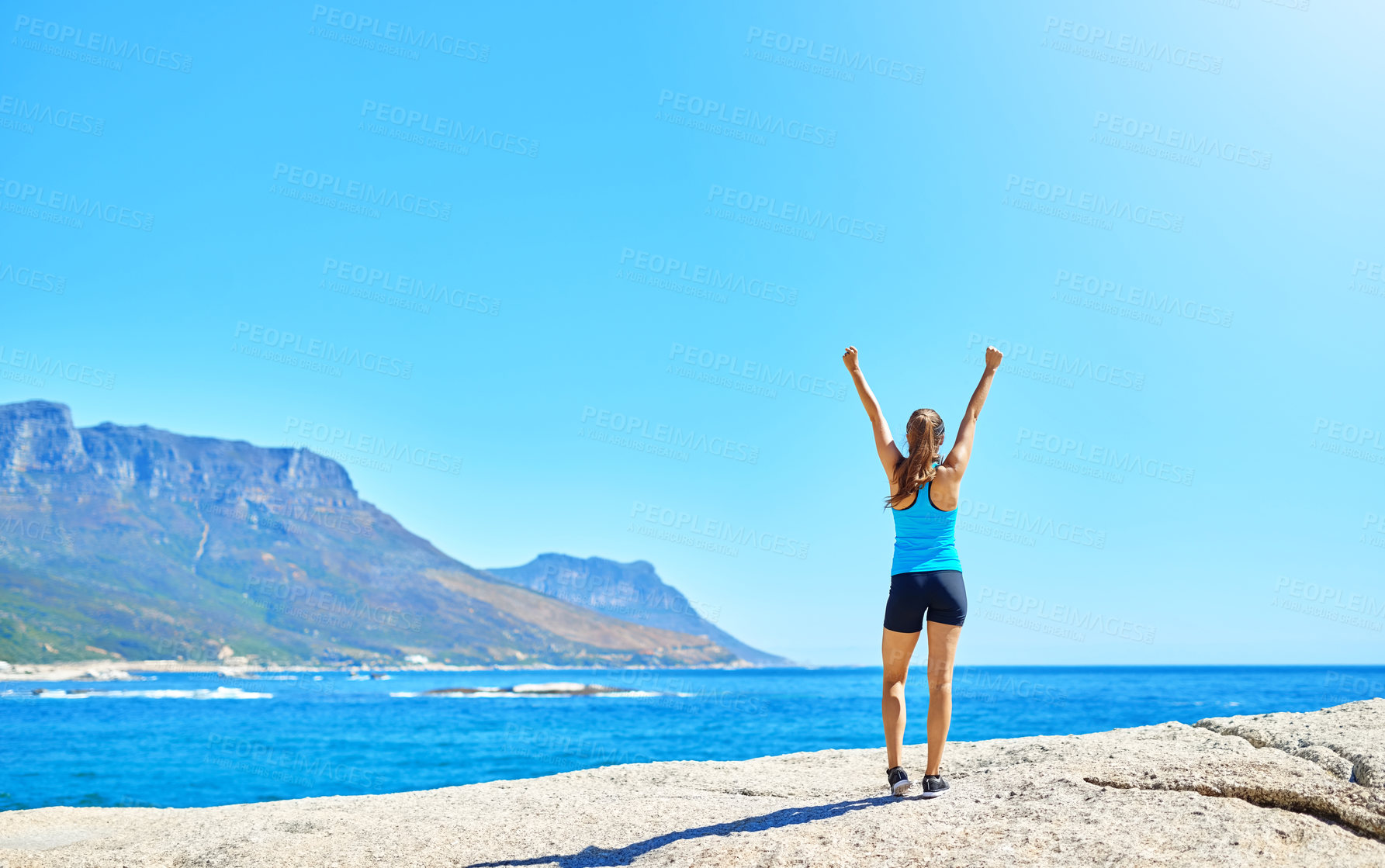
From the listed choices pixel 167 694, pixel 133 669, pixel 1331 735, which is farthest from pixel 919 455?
pixel 133 669

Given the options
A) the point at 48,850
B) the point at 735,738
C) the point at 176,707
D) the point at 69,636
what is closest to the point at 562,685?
the point at 176,707

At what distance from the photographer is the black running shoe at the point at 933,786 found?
542 centimetres

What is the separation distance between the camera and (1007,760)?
700 centimetres

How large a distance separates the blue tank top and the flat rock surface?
1.41 m

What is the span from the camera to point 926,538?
525 centimetres

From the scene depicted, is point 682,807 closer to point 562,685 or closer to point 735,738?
point 735,738

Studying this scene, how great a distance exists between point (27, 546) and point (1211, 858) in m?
241

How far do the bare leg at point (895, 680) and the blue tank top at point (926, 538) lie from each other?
1.37 feet

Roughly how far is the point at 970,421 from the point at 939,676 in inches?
63.2
